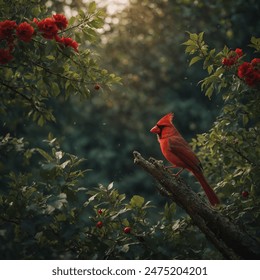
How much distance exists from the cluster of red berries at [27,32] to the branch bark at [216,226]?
1.03 metres

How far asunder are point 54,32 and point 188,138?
490 cm

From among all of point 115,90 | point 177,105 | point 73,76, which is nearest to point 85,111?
point 115,90

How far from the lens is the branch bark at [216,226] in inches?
113

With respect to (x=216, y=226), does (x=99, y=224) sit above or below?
below

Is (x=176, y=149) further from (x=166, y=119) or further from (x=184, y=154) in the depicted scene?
(x=166, y=119)

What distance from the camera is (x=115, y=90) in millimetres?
8133

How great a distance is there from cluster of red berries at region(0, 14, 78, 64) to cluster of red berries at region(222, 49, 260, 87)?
3.18 feet

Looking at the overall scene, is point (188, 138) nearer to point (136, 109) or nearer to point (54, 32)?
point (136, 109)

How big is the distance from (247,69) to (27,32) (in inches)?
52.7

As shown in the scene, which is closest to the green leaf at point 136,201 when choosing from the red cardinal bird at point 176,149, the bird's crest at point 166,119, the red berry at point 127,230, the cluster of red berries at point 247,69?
the red berry at point 127,230

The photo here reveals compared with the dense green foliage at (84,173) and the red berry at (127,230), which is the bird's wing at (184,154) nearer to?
the dense green foliage at (84,173)

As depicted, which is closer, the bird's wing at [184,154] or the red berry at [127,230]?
the red berry at [127,230]

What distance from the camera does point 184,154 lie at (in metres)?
3.49

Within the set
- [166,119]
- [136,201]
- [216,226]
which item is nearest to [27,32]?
[166,119]
